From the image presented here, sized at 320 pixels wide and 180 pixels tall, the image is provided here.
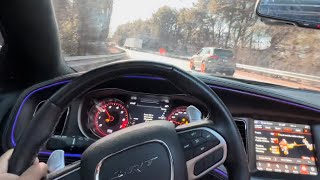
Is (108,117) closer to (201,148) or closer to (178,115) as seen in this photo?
(178,115)

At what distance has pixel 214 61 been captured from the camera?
11.9ft

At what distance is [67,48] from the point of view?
3672 millimetres

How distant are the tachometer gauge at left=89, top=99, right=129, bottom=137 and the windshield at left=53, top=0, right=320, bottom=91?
543 millimetres

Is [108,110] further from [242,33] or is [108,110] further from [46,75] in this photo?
[242,33]

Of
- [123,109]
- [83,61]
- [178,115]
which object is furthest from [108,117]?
[83,61]

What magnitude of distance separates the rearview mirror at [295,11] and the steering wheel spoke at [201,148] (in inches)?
41.2

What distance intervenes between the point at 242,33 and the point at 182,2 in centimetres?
56

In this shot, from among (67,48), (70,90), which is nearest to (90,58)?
(67,48)

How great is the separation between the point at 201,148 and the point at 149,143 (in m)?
0.20

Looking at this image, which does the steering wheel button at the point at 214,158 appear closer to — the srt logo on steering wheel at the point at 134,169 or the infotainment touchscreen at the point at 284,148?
the srt logo on steering wheel at the point at 134,169

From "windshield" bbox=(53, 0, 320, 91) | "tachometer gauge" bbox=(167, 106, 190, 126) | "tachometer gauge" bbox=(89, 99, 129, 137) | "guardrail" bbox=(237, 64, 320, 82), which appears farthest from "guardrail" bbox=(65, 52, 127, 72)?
"guardrail" bbox=(237, 64, 320, 82)

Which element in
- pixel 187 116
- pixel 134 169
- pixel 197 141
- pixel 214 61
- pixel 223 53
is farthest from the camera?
pixel 223 53

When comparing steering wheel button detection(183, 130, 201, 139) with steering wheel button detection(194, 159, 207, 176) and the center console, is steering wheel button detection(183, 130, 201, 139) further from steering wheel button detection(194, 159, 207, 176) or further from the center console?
the center console

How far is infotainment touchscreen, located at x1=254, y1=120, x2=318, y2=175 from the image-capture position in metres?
2.91
